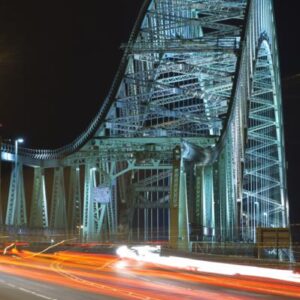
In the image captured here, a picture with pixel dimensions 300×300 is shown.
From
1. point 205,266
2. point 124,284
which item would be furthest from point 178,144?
point 124,284

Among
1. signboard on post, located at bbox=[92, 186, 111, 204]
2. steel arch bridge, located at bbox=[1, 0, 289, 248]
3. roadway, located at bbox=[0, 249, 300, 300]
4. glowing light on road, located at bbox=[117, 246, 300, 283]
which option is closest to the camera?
roadway, located at bbox=[0, 249, 300, 300]

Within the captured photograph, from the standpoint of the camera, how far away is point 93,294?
18.5 metres

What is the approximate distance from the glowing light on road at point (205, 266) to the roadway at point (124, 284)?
51 cm

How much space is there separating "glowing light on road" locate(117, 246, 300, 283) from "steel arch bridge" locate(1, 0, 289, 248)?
1082cm

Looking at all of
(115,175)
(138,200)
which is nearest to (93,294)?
(115,175)

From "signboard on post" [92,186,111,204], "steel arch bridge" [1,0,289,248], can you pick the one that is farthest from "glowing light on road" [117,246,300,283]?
"signboard on post" [92,186,111,204]

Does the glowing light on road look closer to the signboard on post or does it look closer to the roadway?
the roadway

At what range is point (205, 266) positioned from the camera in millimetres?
27906

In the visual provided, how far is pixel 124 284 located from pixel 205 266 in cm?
736

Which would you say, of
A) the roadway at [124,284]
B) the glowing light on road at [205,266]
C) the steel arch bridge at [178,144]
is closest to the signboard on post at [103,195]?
the steel arch bridge at [178,144]

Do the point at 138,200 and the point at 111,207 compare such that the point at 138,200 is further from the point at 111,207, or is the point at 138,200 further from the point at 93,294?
the point at 93,294

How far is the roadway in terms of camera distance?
59.9 feet

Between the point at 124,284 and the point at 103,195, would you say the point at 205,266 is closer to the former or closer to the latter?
the point at 124,284

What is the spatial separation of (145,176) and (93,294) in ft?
215
